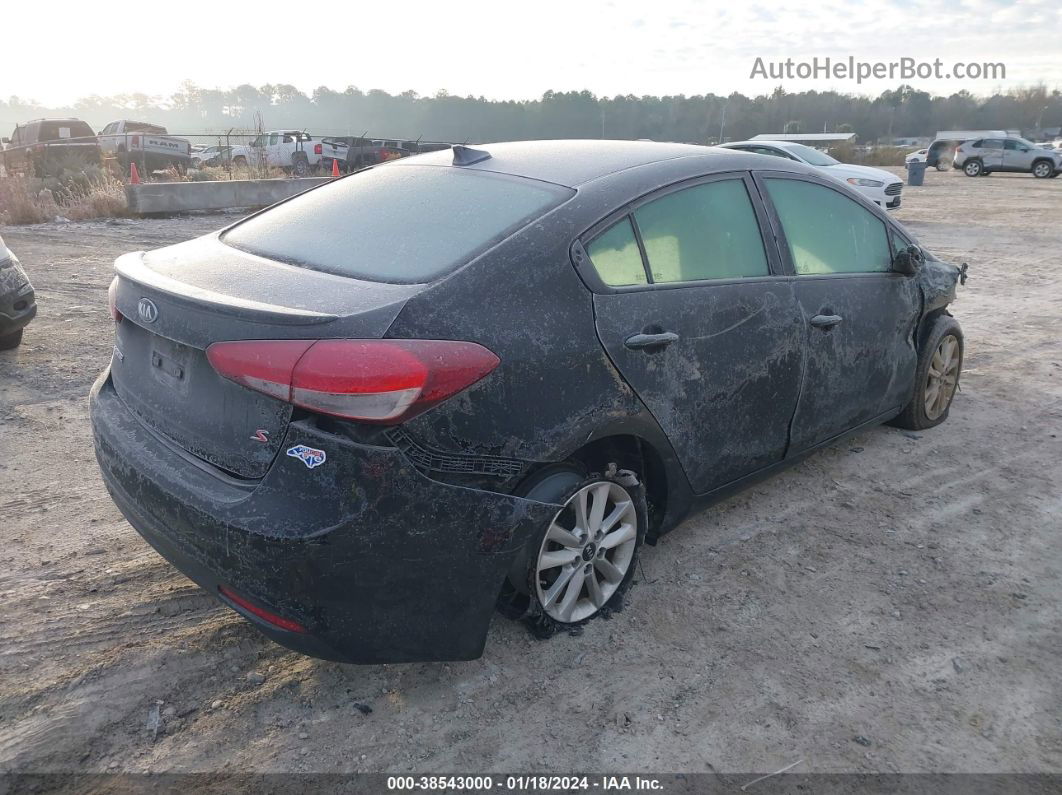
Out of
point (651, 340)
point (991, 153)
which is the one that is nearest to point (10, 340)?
point (651, 340)

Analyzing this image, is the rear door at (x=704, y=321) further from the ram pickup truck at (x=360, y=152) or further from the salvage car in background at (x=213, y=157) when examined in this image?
the salvage car in background at (x=213, y=157)

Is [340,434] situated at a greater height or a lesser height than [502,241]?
lesser

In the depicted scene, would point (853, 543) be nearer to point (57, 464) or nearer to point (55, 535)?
point (55, 535)

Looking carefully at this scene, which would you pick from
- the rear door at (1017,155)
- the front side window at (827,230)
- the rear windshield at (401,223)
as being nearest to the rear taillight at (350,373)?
the rear windshield at (401,223)

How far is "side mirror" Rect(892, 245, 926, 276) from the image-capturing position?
4090mm

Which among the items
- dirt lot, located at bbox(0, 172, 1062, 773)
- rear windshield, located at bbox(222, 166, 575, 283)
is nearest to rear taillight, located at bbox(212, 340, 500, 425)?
rear windshield, located at bbox(222, 166, 575, 283)

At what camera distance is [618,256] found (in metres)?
2.79

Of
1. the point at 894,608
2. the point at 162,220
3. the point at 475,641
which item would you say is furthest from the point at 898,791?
the point at 162,220

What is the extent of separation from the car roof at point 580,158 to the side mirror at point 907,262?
3.02 feet

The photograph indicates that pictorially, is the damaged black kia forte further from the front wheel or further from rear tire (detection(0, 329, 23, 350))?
rear tire (detection(0, 329, 23, 350))

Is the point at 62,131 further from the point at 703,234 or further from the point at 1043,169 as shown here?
the point at 1043,169

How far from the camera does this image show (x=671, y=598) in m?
3.15

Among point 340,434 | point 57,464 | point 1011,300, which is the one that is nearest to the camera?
point 340,434

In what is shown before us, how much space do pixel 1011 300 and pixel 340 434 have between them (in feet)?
28.5
